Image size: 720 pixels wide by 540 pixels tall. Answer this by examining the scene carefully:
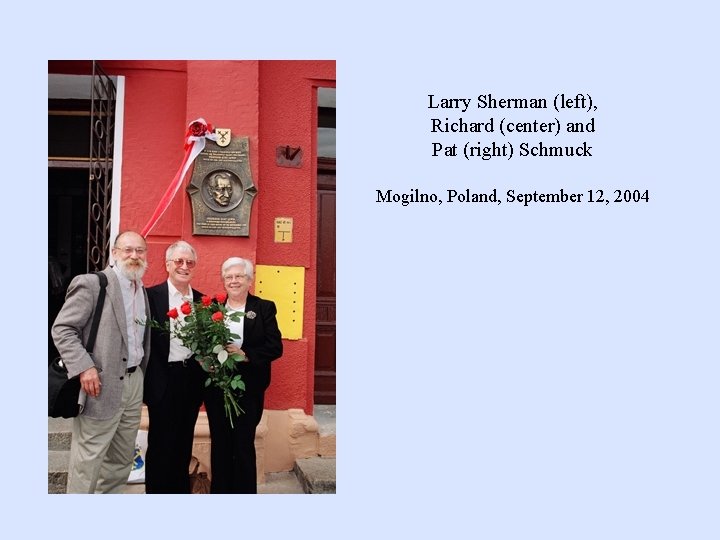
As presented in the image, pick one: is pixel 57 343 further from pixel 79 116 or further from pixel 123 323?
pixel 79 116

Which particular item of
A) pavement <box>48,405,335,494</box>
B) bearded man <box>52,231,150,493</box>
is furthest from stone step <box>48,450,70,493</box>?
bearded man <box>52,231,150,493</box>

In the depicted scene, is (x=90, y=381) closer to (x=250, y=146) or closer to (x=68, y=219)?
(x=250, y=146)

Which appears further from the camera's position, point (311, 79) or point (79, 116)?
point (79, 116)

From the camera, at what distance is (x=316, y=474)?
4441 millimetres

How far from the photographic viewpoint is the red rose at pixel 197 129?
4516mm

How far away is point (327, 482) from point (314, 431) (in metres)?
0.43

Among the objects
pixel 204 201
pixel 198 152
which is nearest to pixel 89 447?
pixel 204 201

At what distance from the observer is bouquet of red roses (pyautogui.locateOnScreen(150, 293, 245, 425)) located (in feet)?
13.1

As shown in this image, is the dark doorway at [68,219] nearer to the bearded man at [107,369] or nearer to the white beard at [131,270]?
the white beard at [131,270]

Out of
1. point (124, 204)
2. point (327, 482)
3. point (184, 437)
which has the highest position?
point (124, 204)

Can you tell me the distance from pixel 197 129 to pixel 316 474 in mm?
2317

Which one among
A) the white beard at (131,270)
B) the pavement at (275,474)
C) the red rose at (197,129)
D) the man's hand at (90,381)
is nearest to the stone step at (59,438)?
the pavement at (275,474)

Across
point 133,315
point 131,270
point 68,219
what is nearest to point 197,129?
point 131,270

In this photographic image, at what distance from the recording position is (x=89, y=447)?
385 cm
